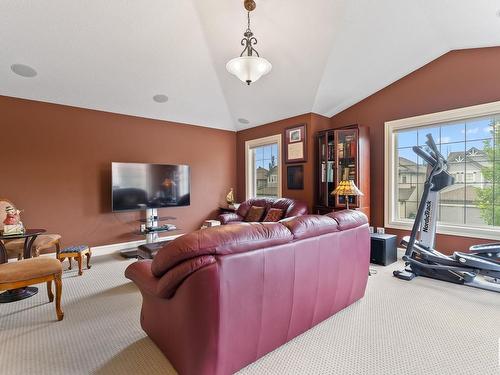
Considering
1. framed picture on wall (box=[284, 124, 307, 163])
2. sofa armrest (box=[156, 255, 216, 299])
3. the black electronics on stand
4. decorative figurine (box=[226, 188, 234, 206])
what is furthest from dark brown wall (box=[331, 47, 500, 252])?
sofa armrest (box=[156, 255, 216, 299])

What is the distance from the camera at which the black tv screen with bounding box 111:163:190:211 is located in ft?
15.2

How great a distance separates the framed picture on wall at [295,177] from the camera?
5.12 m

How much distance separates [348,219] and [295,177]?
2.88 meters

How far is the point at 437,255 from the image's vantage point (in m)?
3.37

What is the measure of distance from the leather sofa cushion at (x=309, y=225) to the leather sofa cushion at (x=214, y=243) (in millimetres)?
217

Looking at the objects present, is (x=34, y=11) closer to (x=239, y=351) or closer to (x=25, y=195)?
(x=25, y=195)

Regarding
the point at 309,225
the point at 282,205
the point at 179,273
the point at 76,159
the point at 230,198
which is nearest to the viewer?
the point at 179,273

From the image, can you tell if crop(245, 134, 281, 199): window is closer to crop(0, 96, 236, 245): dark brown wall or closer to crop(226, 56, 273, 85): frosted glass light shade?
crop(0, 96, 236, 245): dark brown wall

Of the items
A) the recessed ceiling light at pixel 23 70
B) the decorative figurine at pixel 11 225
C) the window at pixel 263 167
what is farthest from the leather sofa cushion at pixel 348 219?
the recessed ceiling light at pixel 23 70

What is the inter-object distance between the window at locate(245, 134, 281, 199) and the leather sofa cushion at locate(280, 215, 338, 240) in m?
3.45

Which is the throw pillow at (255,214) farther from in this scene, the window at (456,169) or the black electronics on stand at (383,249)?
the window at (456,169)

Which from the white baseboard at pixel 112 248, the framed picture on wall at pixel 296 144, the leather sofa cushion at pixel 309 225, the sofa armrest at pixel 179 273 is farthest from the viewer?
the framed picture on wall at pixel 296 144

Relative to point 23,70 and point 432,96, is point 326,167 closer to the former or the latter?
point 432,96

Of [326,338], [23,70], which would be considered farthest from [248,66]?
[23,70]
